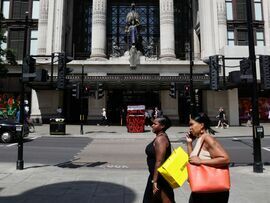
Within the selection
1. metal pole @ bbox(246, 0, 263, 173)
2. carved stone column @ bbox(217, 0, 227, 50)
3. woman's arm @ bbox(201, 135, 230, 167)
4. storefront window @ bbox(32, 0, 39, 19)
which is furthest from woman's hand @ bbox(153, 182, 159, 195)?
storefront window @ bbox(32, 0, 39, 19)

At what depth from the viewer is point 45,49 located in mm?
36656

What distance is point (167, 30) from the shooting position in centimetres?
3706

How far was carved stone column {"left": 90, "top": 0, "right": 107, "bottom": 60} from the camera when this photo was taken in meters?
36.5

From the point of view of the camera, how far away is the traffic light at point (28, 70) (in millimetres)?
10555

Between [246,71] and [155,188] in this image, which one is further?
[246,71]

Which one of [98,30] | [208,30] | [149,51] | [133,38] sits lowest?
[149,51]

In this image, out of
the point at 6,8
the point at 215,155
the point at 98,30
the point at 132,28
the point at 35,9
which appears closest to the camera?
the point at 215,155

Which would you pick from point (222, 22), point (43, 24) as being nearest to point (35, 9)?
point (43, 24)

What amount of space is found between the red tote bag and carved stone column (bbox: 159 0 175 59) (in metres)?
33.6

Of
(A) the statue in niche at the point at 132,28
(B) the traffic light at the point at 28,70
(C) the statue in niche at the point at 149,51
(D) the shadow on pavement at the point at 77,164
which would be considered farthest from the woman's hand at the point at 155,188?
(C) the statue in niche at the point at 149,51

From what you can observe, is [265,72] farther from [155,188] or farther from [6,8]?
[6,8]

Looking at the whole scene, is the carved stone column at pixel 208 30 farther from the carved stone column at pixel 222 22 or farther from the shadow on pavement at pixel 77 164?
the shadow on pavement at pixel 77 164

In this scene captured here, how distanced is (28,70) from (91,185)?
196 inches

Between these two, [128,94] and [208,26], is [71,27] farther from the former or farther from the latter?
[208,26]
